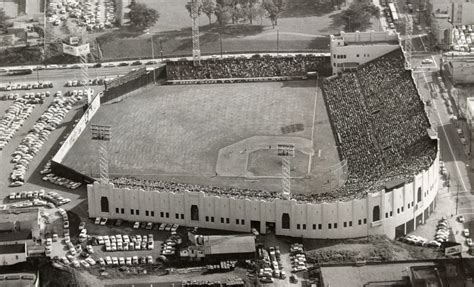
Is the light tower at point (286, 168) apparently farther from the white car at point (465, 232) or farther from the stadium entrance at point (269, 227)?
the white car at point (465, 232)

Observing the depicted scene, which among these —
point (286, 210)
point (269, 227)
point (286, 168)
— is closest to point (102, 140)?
point (286, 168)

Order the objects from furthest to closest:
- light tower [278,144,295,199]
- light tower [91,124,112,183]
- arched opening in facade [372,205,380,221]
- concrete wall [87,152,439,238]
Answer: light tower [91,124,112,183]
arched opening in facade [372,205,380,221]
light tower [278,144,295,199]
concrete wall [87,152,439,238]

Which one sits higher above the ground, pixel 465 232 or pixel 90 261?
pixel 465 232

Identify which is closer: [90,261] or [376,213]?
[90,261]

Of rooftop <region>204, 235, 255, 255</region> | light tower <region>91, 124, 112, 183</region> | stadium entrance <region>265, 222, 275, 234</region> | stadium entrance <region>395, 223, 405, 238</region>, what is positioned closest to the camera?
rooftop <region>204, 235, 255, 255</region>

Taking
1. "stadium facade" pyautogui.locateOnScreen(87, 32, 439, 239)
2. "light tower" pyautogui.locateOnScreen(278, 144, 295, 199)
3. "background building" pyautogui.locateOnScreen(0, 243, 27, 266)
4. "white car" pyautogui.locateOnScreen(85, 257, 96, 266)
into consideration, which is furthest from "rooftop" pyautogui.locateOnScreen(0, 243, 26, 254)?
"light tower" pyautogui.locateOnScreen(278, 144, 295, 199)

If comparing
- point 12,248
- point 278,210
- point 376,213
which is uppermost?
point 278,210

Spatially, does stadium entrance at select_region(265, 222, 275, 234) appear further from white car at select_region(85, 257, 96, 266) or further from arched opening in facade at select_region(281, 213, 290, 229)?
white car at select_region(85, 257, 96, 266)

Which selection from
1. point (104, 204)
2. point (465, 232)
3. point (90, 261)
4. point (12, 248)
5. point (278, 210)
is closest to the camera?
point (90, 261)

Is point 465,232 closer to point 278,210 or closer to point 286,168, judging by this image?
point 286,168
